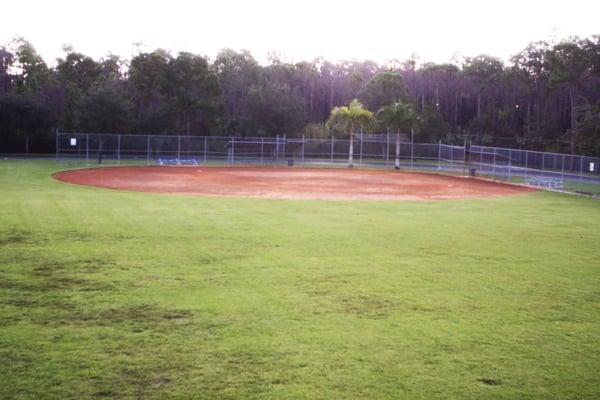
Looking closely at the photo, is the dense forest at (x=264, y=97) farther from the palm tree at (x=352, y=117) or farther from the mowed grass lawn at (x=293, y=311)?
the mowed grass lawn at (x=293, y=311)

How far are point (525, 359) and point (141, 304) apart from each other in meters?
5.33

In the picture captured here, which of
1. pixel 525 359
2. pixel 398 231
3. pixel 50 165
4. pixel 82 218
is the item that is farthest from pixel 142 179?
pixel 525 359

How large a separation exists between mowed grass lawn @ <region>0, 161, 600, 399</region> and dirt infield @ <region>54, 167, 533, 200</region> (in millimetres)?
11458

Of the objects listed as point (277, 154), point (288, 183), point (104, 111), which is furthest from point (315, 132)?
point (288, 183)

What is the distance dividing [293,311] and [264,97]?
195 feet

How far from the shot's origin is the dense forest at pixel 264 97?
57844mm

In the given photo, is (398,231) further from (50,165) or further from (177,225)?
(50,165)

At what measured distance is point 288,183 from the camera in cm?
3475

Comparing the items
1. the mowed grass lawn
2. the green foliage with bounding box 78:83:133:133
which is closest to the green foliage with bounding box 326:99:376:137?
the green foliage with bounding box 78:83:133:133

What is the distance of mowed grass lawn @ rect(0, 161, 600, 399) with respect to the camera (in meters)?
6.39

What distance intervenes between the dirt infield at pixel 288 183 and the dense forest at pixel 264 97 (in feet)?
57.6

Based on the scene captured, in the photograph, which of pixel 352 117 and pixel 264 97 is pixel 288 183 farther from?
pixel 264 97

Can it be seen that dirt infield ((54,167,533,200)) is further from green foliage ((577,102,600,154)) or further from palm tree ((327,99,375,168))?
green foliage ((577,102,600,154))

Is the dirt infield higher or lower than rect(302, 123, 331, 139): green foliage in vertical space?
lower
